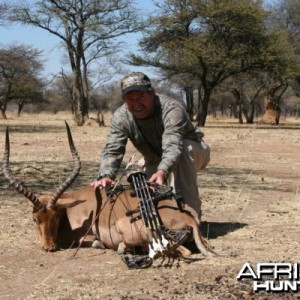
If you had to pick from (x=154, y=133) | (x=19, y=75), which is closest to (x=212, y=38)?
(x=19, y=75)

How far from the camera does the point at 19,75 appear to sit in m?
42.3

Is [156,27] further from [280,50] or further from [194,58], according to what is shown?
Result: [280,50]

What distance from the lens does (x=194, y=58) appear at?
29.7m

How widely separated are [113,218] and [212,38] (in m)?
25.7

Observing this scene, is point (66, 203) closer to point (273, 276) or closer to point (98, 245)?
point (98, 245)

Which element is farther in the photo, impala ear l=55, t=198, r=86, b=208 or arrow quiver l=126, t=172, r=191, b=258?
impala ear l=55, t=198, r=86, b=208

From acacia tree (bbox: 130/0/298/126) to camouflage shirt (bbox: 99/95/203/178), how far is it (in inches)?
918

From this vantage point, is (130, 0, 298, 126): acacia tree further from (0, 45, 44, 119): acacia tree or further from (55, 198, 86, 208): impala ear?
(55, 198, 86, 208): impala ear

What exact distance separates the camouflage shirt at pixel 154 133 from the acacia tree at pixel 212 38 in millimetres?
23317

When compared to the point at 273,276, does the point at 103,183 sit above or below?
above

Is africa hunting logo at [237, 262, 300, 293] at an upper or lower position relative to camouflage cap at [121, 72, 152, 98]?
lower

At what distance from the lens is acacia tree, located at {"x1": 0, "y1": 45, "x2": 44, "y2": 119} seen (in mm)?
38219

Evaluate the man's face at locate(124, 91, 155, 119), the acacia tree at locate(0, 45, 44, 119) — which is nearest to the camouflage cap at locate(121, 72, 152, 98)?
the man's face at locate(124, 91, 155, 119)

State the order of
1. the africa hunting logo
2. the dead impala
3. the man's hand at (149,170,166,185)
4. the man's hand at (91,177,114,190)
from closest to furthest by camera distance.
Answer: the africa hunting logo, the dead impala, the man's hand at (149,170,166,185), the man's hand at (91,177,114,190)
